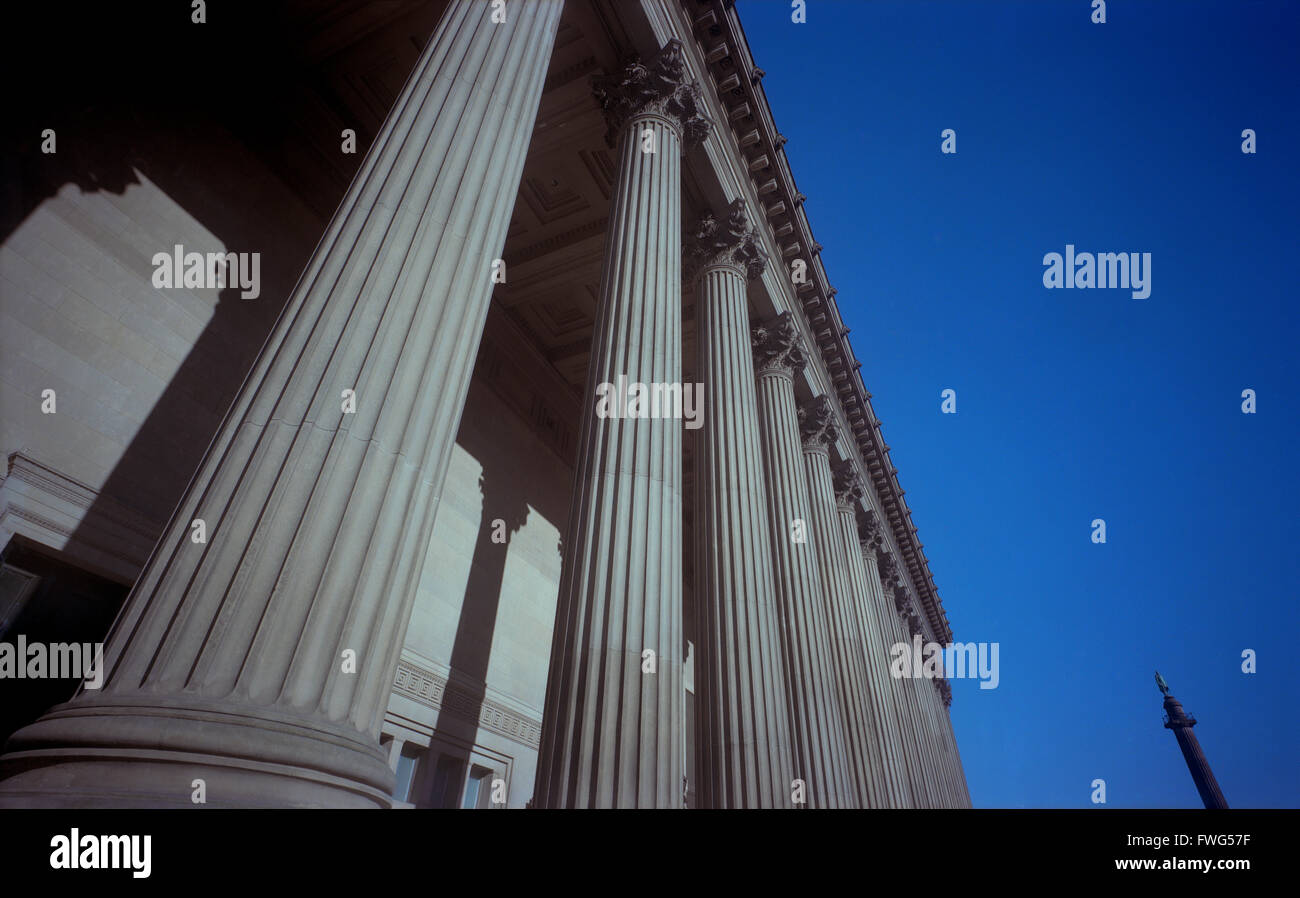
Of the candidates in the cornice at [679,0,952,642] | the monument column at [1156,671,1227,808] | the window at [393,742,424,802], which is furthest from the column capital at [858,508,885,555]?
the monument column at [1156,671,1227,808]

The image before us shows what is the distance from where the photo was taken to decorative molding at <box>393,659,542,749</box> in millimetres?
14516

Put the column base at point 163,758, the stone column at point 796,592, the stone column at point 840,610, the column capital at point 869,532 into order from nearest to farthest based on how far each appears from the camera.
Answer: the column base at point 163,758 < the stone column at point 796,592 < the stone column at point 840,610 < the column capital at point 869,532

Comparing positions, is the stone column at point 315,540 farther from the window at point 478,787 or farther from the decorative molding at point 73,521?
the window at point 478,787

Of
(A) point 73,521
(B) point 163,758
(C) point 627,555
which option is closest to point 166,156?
(A) point 73,521

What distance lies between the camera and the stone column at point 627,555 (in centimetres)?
695

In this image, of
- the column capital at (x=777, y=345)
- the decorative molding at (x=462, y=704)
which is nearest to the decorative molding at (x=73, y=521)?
the decorative molding at (x=462, y=704)

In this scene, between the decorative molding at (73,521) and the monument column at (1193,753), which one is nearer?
the decorative molding at (73,521)

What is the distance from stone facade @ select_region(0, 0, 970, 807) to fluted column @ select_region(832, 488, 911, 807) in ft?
0.63

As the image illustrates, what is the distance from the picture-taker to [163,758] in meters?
3.58

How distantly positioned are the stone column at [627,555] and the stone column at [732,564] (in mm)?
2574

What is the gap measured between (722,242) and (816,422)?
26.1 feet

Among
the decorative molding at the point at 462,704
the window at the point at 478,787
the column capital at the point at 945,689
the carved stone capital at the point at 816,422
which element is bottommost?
the window at the point at 478,787

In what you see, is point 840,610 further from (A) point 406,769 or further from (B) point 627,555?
(B) point 627,555
